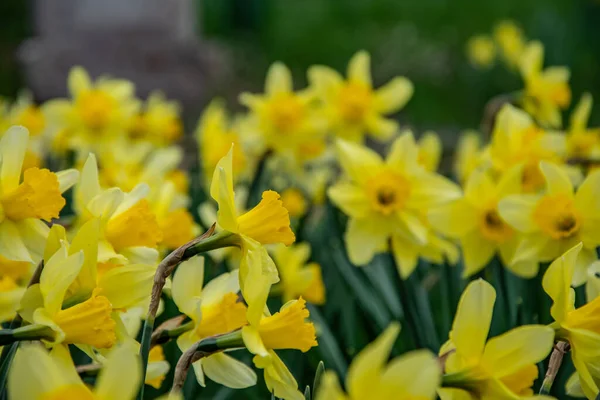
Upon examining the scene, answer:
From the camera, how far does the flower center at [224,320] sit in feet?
3.11

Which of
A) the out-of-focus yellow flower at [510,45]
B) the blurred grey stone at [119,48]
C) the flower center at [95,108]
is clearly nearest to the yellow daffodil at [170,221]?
the flower center at [95,108]

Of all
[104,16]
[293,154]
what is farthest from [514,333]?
[104,16]

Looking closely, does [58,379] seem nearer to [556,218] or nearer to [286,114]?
[556,218]

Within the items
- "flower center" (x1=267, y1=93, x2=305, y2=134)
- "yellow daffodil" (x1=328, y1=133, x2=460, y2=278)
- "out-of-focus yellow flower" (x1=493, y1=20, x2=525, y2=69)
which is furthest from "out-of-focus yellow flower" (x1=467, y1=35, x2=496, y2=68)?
"yellow daffodil" (x1=328, y1=133, x2=460, y2=278)

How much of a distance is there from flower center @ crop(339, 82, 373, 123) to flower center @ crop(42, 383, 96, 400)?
1510mm

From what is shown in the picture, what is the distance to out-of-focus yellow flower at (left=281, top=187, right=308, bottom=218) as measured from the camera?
213 cm

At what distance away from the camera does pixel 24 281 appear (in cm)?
138

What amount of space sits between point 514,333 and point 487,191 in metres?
0.67

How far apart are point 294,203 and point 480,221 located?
2.57ft

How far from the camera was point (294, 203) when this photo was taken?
2146mm

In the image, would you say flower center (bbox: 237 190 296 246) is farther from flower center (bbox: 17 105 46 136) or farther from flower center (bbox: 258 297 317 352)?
flower center (bbox: 17 105 46 136)

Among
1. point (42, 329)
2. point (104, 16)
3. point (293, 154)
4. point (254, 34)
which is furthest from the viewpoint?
point (254, 34)

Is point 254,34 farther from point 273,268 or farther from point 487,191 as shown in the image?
point 273,268

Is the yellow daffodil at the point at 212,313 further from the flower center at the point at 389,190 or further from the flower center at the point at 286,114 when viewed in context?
the flower center at the point at 286,114
